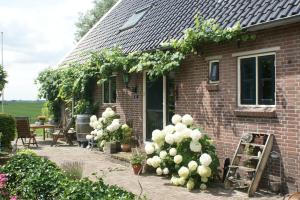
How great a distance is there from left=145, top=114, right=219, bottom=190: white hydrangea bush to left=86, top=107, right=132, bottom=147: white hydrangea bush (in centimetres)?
357

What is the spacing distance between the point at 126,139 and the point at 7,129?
14.9 feet

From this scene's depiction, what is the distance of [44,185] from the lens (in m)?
6.10

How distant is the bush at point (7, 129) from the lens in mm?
14906

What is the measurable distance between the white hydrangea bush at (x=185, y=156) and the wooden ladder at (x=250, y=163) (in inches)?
17.2

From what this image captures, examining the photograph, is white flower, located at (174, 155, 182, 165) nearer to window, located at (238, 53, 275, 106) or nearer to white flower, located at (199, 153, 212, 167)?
white flower, located at (199, 153, 212, 167)

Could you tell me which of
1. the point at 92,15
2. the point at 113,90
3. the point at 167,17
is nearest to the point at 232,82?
the point at 167,17

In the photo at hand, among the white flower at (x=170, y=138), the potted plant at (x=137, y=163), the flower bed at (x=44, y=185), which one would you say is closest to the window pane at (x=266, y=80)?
the white flower at (x=170, y=138)

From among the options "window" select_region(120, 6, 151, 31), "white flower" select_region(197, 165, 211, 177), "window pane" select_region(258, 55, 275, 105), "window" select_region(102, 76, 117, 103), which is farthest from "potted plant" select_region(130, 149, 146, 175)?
"window" select_region(120, 6, 151, 31)

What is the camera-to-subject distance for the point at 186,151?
930 cm

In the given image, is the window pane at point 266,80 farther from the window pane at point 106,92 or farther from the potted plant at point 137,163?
the window pane at point 106,92

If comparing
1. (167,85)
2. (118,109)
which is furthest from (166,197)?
(118,109)

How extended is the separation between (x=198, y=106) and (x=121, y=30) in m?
6.99

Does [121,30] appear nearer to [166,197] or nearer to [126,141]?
[126,141]

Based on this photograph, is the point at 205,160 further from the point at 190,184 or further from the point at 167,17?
the point at 167,17
